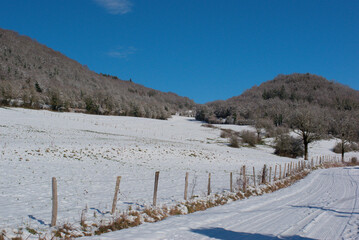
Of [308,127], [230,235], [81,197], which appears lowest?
[81,197]

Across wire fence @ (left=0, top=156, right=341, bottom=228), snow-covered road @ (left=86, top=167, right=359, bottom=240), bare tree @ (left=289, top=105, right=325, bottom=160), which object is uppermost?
bare tree @ (left=289, top=105, right=325, bottom=160)

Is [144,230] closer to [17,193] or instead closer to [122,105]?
[17,193]

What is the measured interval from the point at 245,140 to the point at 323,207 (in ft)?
183

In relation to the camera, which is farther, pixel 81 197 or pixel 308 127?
pixel 308 127

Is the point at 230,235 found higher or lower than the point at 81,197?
higher

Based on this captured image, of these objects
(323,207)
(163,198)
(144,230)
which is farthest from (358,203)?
(144,230)

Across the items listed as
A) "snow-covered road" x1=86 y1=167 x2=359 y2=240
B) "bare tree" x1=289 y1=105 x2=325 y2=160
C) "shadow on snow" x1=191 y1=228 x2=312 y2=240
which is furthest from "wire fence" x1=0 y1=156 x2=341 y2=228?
"bare tree" x1=289 y1=105 x2=325 y2=160

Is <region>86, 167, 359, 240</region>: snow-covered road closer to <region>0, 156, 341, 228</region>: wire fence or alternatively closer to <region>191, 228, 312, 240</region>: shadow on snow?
<region>191, 228, 312, 240</region>: shadow on snow

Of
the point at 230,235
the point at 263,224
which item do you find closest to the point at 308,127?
the point at 263,224

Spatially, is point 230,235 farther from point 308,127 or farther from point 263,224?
point 308,127

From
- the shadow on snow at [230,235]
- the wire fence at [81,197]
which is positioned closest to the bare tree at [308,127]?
the wire fence at [81,197]

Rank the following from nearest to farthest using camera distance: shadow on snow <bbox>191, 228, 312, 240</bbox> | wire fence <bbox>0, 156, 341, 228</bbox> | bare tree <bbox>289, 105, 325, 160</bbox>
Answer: shadow on snow <bbox>191, 228, 312, 240</bbox>, wire fence <bbox>0, 156, 341, 228</bbox>, bare tree <bbox>289, 105, 325, 160</bbox>

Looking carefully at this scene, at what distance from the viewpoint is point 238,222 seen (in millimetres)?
8930

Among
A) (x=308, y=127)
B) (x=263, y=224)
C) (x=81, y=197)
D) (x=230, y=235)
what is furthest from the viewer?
(x=308, y=127)
